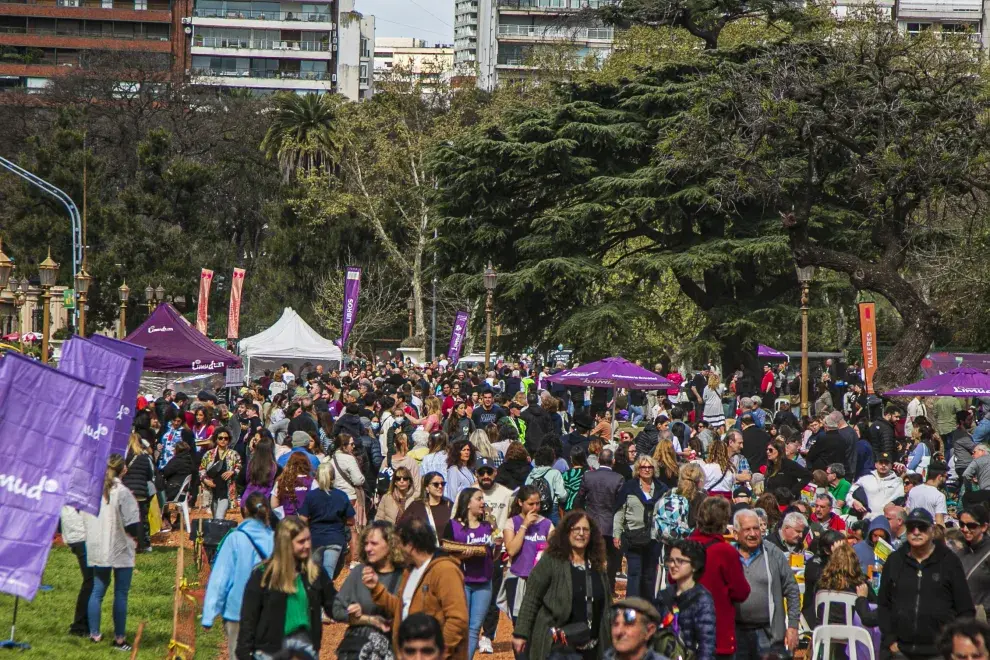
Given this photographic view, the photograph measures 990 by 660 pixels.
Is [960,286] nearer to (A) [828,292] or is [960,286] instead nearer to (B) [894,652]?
(A) [828,292]

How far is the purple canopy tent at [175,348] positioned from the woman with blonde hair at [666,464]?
16.6 m

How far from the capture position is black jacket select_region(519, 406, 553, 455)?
1825cm

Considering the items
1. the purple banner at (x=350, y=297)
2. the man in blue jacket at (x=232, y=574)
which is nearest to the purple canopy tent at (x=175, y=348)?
the purple banner at (x=350, y=297)

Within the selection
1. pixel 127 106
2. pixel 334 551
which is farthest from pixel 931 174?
pixel 127 106

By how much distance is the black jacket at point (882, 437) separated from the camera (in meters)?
20.0

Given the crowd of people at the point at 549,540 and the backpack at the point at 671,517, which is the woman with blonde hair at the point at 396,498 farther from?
the backpack at the point at 671,517

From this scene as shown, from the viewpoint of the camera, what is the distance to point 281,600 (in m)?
7.08

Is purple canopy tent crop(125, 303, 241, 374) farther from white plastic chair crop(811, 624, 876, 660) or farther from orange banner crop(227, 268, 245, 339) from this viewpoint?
white plastic chair crop(811, 624, 876, 660)

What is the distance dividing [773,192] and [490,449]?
17.5 m

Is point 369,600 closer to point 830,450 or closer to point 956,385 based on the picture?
point 830,450

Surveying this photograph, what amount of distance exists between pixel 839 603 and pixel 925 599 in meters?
1.06

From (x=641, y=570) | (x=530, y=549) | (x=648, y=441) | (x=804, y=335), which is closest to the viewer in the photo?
(x=530, y=549)

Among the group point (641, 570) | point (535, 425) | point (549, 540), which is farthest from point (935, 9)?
point (549, 540)

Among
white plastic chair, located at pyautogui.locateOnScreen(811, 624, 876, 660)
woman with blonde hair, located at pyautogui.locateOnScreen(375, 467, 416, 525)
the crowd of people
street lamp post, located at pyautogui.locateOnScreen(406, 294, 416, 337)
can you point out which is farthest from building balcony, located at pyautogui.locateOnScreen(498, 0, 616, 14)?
white plastic chair, located at pyautogui.locateOnScreen(811, 624, 876, 660)
